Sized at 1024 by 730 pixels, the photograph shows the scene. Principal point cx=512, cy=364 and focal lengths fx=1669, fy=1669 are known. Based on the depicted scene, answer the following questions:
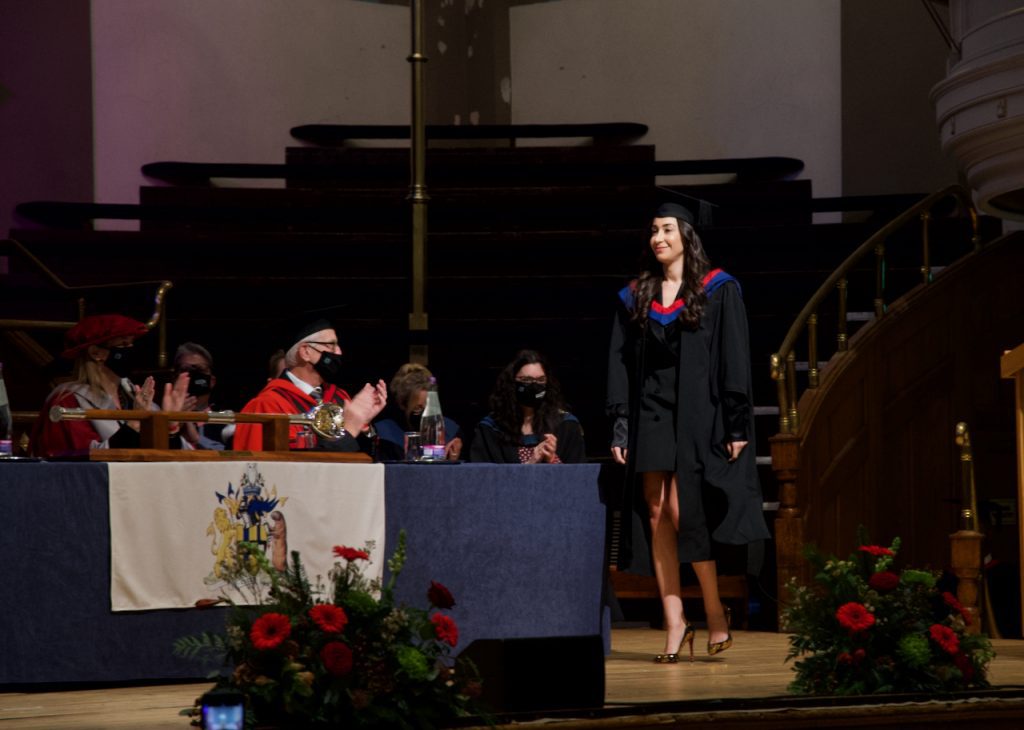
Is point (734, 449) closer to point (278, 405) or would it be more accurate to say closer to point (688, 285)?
point (688, 285)

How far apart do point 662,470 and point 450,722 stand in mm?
1891

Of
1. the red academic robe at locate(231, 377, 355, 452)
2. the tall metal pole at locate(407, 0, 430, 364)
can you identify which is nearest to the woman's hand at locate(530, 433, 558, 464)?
the red academic robe at locate(231, 377, 355, 452)

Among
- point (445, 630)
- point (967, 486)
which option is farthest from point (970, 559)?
point (445, 630)

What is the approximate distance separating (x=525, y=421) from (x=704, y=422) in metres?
1.36

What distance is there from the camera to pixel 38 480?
15.6 ft

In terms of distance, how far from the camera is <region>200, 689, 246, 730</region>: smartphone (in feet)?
10.6

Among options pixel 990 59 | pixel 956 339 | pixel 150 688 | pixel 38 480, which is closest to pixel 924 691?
pixel 150 688

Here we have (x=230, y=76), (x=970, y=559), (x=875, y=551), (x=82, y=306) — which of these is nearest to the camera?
(x=875, y=551)

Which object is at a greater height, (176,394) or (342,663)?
(176,394)

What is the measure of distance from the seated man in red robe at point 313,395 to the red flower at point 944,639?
6.85ft

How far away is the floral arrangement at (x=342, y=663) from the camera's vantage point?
12.0ft

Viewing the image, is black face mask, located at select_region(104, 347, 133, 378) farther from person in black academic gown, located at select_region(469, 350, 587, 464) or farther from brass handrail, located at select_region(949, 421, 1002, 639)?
brass handrail, located at select_region(949, 421, 1002, 639)

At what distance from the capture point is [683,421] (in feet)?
17.9

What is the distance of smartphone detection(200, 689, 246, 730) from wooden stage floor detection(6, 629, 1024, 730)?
0.68 meters
